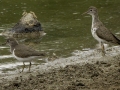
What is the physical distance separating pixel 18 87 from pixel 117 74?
7.72ft

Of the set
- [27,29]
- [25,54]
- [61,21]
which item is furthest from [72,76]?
[61,21]

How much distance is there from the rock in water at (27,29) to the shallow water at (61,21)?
39cm

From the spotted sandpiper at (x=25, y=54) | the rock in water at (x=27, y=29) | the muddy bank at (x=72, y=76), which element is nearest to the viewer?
the muddy bank at (x=72, y=76)

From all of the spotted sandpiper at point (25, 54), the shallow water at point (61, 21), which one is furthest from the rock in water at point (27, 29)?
the spotted sandpiper at point (25, 54)

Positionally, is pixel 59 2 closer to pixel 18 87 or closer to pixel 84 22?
pixel 84 22

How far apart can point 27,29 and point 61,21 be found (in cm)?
204

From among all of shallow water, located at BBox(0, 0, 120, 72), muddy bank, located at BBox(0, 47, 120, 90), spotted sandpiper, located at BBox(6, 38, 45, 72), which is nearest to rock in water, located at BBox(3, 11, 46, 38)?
shallow water, located at BBox(0, 0, 120, 72)

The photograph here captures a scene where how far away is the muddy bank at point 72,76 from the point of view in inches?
358

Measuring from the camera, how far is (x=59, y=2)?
2216 cm

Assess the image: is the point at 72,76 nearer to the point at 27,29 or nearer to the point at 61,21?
the point at 27,29

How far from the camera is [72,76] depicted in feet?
32.9

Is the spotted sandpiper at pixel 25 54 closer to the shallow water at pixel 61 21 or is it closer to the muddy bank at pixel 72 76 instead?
the muddy bank at pixel 72 76

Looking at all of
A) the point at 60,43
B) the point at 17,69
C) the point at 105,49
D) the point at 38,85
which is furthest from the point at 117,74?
the point at 60,43

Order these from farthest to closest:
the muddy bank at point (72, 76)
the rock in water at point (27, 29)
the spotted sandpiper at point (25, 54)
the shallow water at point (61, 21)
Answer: the rock in water at point (27, 29), the shallow water at point (61, 21), the spotted sandpiper at point (25, 54), the muddy bank at point (72, 76)
